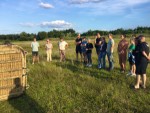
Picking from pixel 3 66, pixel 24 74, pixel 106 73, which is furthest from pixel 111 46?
pixel 3 66

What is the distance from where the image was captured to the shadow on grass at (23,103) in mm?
9359

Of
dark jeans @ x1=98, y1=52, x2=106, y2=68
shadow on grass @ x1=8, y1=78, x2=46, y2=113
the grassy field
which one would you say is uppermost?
dark jeans @ x1=98, y1=52, x2=106, y2=68

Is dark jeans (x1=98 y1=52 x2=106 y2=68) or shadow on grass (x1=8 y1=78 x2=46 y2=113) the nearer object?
shadow on grass (x1=8 y1=78 x2=46 y2=113)

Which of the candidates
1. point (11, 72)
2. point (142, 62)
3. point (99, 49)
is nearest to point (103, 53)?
point (99, 49)

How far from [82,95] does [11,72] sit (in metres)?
3.00

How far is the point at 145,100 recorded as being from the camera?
9.00 meters

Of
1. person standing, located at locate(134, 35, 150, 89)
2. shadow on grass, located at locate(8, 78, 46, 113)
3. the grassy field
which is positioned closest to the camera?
the grassy field

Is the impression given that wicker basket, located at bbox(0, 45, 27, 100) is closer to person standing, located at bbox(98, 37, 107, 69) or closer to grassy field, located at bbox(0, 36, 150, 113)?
grassy field, located at bbox(0, 36, 150, 113)

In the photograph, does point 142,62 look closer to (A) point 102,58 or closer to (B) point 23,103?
(B) point 23,103

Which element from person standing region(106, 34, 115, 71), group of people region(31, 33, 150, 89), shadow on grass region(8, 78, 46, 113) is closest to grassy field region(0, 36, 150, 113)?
shadow on grass region(8, 78, 46, 113)

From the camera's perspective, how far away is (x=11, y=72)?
10.9 m

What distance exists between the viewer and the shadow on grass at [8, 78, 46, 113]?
936 cm

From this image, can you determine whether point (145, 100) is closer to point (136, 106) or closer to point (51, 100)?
point (136, 106)

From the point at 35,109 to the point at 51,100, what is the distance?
83 centimetres
